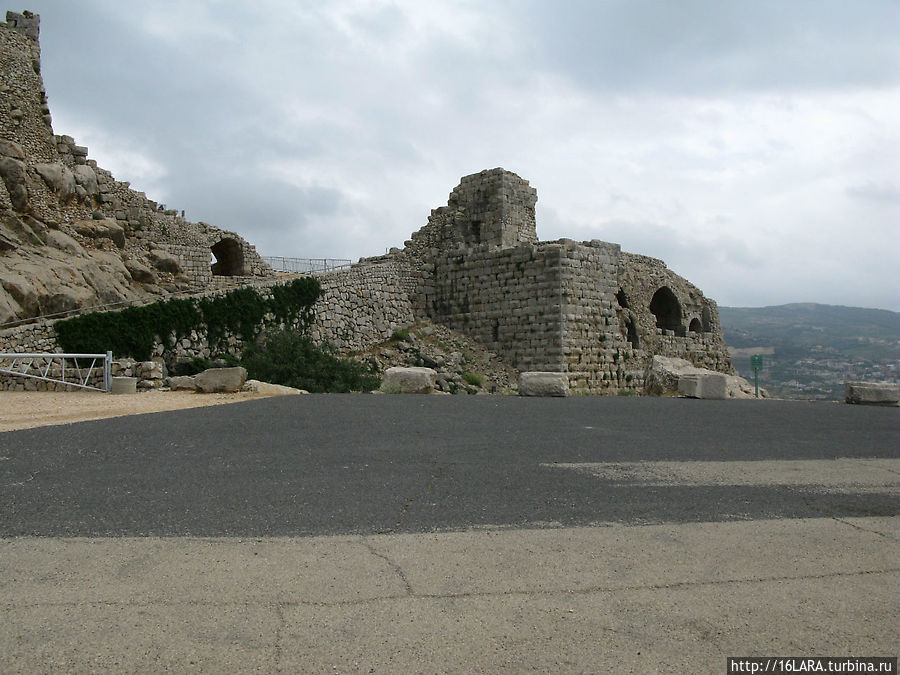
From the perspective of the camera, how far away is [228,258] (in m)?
24.8

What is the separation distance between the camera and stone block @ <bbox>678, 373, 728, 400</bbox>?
1264 centimetres

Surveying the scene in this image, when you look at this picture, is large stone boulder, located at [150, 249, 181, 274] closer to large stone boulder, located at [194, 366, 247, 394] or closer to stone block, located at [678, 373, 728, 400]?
large stone boulder, located at [194, 366, 247, 394]

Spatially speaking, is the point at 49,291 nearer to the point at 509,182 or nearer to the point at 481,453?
the point at 509,182

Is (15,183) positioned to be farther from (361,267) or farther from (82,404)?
(82,404)

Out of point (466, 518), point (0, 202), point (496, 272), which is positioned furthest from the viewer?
point (496, 272)

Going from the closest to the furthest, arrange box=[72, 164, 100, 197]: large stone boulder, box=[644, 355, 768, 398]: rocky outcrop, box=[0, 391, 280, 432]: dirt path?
box=[0, 391, 280, 432]: dirt path < box=[644, 355, 768, 398]: rocky outcrop < box=[72, 164, 100, 197]: large stone boulder

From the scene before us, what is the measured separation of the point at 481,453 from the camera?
6.64m

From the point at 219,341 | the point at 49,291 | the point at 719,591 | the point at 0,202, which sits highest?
the point at 0,202

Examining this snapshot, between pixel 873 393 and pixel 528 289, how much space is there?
357 inches

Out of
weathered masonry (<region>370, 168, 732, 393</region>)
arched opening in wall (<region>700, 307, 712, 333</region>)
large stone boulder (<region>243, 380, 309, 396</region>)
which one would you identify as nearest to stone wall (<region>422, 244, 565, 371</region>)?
weathered masonry (<region>370, 168, 732, 393</region>)

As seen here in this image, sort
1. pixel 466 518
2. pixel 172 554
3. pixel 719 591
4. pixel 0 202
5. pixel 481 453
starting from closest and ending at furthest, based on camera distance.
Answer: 1. pixel 719 591
2. pixel 172 554
3. pixel 466 518
4. pixel 481 453
5. pixel 0 202

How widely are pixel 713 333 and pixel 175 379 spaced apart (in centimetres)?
2196

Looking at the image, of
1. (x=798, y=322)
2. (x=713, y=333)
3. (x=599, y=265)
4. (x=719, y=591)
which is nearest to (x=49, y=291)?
(x=599, y=265)

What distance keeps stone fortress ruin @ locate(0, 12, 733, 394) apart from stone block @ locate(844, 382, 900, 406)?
6.71 metres
